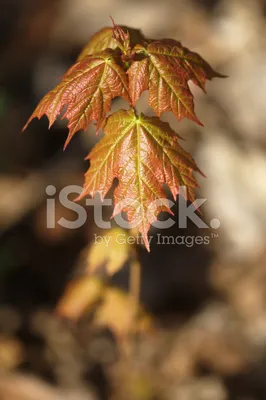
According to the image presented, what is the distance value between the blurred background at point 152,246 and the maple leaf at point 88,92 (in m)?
0.94

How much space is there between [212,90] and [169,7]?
813 mm

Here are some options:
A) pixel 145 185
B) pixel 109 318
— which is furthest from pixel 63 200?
pixel 145 185

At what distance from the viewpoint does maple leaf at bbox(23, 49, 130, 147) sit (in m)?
1.23

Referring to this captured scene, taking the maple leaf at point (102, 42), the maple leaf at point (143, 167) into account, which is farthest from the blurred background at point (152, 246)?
the maple leaf at point (102, 42)

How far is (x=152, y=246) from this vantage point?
2.88m

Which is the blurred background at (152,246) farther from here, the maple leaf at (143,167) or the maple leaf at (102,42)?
the maple leaf at (102,42)

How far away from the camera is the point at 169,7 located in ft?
11.8

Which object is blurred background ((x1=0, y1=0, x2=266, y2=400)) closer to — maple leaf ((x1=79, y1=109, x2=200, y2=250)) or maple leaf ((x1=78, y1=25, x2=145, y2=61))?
maple leaf ((x1=79, y1=109, x2=200, y2=250))

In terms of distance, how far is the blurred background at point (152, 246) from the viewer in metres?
2.35

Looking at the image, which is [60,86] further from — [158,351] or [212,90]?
[212,90]

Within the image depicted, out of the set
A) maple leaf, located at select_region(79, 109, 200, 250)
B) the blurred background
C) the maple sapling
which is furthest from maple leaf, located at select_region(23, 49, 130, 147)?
the blurred background

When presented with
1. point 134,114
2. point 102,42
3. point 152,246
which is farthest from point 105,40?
point 152,246

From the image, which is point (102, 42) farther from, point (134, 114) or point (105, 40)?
point (134, 114)

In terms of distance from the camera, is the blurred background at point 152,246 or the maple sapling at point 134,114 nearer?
the maple sapling at point 134,114
